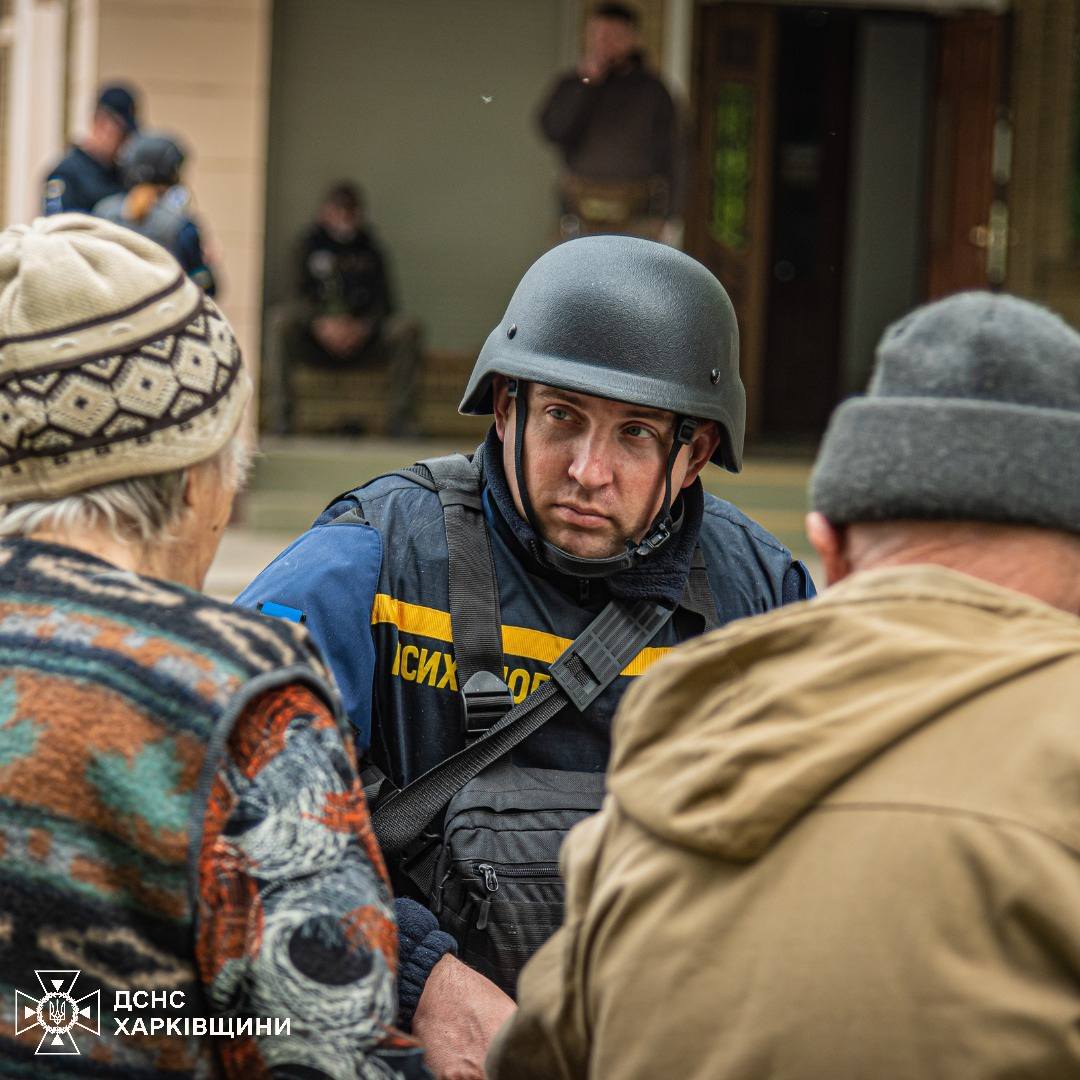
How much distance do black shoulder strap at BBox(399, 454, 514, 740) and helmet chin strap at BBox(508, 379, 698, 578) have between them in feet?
0.28

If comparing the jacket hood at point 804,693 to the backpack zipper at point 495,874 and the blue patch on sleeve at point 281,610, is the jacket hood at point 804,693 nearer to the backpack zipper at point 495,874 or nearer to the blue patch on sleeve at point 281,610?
the backpack zipper at point 495,874

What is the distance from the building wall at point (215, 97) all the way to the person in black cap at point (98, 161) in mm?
789

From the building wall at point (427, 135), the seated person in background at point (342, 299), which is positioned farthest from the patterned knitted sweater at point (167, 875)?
the building wall at point (427, 135)

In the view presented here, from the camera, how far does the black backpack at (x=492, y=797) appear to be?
7.92ft

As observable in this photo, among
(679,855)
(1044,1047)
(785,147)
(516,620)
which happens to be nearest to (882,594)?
(679,855)

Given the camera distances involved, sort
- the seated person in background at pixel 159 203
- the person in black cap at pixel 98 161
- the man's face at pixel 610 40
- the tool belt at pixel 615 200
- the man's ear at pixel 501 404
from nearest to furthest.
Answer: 1. the man's ear at pixel 501 404
2. the seated person in background at pixel 159 203
3. the person in black cap at pixel 98 161
4. the man's face at pixel 610 40
5. the tool belt at pixel 615 200

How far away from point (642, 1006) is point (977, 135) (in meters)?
10.6

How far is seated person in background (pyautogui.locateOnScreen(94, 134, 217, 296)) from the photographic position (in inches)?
306

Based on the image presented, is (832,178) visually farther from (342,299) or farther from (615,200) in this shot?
(342,299)

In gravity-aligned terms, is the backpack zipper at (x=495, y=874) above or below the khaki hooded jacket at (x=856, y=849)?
below

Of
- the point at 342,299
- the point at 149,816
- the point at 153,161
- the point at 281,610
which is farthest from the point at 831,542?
the point at 342,299

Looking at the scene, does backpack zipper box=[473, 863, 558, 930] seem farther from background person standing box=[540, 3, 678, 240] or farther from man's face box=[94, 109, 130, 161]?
background person standing box=[540, 3, 678, 240]

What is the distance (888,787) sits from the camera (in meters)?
1.43

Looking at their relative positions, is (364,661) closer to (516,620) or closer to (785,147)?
(516,620)
